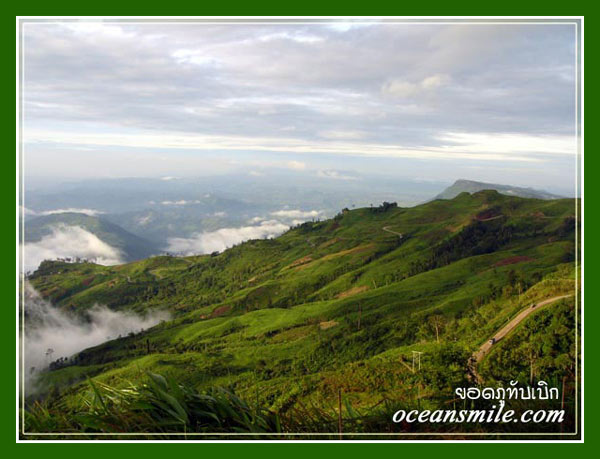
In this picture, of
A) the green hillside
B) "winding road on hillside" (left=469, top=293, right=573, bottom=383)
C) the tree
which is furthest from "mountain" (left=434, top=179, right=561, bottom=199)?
the tree

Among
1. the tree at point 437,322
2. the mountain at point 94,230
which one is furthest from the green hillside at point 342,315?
the mountain at point 94,230

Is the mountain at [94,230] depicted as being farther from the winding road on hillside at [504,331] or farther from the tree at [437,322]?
the tree at [437,322]

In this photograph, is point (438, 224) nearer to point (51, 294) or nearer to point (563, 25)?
point (563, 25)

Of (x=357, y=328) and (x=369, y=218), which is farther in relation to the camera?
(x=369, y=218)

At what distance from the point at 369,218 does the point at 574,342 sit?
11.8 meters

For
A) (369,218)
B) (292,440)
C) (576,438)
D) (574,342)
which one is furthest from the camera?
(369,218)

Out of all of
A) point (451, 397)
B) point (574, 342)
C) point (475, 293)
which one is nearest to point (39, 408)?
point (451, 397)

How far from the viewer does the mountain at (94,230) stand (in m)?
11.6

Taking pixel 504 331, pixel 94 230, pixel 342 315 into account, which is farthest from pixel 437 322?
pixel 94 230

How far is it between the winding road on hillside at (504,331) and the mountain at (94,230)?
10340 mm

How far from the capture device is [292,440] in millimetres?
5980

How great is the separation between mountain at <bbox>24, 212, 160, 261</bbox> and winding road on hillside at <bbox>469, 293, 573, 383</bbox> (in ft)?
33.9

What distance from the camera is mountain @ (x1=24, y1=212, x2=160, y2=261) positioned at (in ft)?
38.0

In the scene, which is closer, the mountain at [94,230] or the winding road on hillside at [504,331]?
the winding road on hillside at [504,331]
